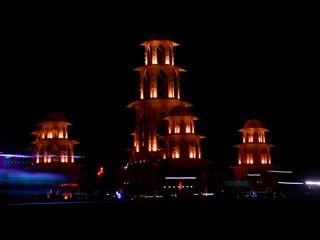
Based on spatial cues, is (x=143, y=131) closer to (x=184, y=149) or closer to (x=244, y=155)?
(x=184, y=149)

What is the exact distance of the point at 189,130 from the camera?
68062 mm

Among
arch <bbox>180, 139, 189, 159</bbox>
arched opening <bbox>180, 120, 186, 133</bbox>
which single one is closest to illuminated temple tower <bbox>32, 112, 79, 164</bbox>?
arch <bbox>180, 139, 189, 159</bbox>

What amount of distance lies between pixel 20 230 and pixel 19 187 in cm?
2646

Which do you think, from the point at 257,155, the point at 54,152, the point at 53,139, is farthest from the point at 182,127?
the point at 54,152

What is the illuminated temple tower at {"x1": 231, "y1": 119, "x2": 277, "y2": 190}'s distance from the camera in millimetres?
77000

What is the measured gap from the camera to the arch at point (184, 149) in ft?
223

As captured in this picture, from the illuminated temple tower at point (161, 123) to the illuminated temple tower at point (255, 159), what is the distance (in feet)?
33.7

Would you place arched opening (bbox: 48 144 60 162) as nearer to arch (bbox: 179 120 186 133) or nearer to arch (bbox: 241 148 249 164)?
arch (bbox: 179 120 186 133)

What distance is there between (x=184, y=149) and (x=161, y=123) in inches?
213

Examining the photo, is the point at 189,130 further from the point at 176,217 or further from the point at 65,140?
the point at 176,217

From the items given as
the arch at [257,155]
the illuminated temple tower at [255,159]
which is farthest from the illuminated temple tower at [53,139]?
the arch at [257,155]

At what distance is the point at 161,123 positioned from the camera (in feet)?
239

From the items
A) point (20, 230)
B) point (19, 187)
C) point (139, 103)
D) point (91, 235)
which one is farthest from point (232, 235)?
point (139, 103)

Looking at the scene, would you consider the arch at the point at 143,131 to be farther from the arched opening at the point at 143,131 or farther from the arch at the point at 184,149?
the arch at the point at 184,149
